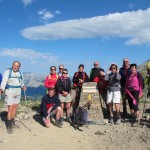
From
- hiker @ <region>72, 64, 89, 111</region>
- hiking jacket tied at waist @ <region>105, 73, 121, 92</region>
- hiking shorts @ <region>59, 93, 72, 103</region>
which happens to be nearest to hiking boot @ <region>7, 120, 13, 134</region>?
hiking shorts @ <region>59, 93, 72, 103</region>

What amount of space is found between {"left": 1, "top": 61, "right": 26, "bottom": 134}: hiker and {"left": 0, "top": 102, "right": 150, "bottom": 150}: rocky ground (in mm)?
746

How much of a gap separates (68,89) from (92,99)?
1.25 m

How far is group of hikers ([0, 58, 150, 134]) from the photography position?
37.2ft

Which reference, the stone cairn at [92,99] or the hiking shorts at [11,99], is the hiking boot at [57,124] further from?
the hiking shorts at [11,99]

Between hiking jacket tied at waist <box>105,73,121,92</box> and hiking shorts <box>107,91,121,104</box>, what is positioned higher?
hiking jacket tied at waist <box>105,73,121,92</box>

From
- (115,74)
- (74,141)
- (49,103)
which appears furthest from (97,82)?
(74,141)

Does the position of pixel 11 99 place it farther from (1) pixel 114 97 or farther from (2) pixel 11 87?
(1) pixel 114 97

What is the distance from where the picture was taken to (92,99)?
13367 mm

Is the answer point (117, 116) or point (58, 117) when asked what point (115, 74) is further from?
point (58, 117)

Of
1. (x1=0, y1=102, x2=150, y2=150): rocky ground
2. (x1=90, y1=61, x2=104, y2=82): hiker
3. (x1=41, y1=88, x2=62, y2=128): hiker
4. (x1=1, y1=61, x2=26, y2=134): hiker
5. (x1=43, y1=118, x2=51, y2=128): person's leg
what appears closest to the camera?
(x1=0, y1=102, x2=150, y2=150): rocky ground

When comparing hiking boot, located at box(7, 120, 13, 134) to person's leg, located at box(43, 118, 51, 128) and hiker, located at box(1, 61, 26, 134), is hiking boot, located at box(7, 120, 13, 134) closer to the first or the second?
hiker, located at box(1, 61, 26, 134)

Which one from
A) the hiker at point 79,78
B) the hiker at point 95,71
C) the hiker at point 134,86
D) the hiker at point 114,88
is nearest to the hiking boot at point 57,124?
the hiker at point 79,78

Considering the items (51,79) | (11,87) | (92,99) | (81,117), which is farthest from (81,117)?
(11,87)

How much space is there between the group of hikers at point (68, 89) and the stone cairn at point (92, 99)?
267mm
